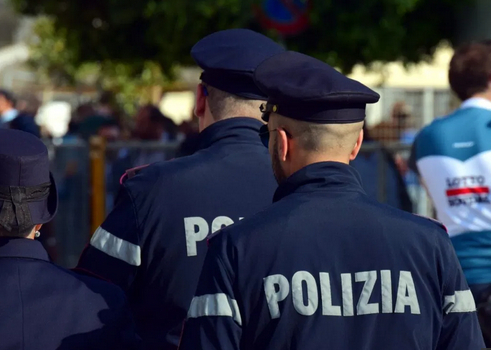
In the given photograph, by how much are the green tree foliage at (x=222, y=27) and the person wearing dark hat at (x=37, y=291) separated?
6.81m

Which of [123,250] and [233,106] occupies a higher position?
[233,106]

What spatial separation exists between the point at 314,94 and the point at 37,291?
1017 mm

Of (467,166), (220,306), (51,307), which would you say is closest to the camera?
(220,306)

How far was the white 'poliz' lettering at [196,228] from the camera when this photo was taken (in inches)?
130

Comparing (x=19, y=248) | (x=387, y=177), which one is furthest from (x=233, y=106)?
(x=387, y=177)

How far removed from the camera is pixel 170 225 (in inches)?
130

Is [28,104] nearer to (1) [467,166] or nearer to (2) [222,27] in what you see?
(2) [222,27]

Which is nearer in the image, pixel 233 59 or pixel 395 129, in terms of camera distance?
pixel 233 59

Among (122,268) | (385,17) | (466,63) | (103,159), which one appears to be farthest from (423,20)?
(122,268)

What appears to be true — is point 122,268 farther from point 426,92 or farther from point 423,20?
point 426,92

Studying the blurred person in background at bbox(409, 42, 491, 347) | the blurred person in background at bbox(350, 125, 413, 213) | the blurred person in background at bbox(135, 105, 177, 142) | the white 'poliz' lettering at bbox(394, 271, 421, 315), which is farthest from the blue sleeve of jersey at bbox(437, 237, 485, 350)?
the blurred person in background at bbox(135, 105, 177, 142)

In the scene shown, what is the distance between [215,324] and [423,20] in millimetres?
9459

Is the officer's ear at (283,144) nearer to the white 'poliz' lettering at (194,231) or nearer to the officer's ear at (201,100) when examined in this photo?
the white 'poliz' lettering at (194,231)

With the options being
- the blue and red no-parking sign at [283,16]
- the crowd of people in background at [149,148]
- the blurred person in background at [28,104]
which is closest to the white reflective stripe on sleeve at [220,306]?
the crowd of people in background at [149,148]
